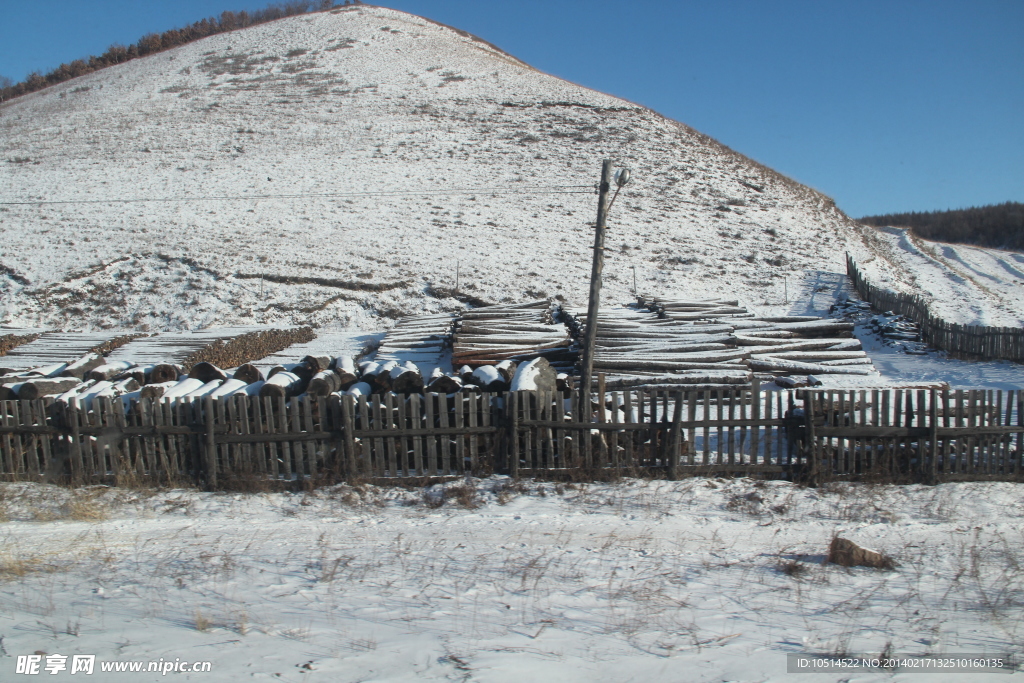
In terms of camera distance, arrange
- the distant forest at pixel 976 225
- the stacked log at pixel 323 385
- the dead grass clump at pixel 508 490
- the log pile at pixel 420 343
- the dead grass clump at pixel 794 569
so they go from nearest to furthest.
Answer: the dead grass clump at pixel 794 569, the dead grass clump at pixel 508 490, the stacked log at pixel 323 385, the log pile at pixel 420 343, the distant forest at pixel 976 225

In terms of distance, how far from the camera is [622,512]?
6.71 meters

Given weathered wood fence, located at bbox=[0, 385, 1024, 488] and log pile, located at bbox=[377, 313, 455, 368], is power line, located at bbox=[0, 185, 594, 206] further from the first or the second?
weathered wood fence, located at bbox=[0, 385, 1024, 488]

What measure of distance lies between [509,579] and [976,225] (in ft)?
235

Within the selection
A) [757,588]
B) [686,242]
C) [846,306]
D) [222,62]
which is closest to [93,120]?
[222,62]

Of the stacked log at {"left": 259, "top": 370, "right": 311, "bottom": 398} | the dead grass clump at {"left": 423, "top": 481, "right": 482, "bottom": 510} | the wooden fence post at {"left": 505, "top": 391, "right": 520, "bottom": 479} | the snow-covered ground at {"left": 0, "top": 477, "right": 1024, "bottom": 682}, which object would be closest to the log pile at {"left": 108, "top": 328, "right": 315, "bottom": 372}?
the stacked log at {"left": 259, "top": 370, "right": 311, "bottom": 398}

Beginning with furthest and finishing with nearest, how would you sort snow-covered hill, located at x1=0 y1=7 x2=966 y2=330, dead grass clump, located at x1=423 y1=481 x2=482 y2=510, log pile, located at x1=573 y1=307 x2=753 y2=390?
snow-covered hill, located at x1=0 y1=7 x2=966 y2=330 < log pile, located at x1=573 y1=307 x2=753 y2=390 < dead grass clump, located at x1=423 y1=481 x2=482 y2=510

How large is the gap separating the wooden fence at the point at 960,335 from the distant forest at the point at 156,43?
70639 mm

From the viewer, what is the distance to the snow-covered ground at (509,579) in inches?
154

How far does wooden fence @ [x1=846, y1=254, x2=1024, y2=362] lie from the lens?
1644 cm

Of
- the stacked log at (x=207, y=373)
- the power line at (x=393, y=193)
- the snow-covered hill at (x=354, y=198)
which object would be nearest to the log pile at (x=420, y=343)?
the stacked log at (x=207, y=373)

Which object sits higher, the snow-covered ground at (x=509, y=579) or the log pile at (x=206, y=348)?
the log pile at (x=206, y=348)

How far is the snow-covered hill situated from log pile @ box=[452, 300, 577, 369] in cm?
827

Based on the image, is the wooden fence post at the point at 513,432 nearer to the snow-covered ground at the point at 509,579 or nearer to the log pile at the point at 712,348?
the snow-covered ground at the point at 509,579

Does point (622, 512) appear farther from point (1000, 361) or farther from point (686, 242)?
point (686, 242)
